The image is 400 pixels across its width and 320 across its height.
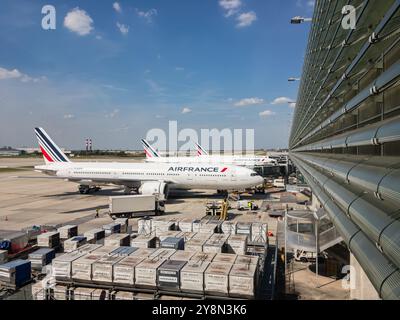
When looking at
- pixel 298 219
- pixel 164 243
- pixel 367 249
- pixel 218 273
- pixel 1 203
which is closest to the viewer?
pixel 367 249

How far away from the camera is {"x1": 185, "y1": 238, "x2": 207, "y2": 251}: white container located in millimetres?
16922

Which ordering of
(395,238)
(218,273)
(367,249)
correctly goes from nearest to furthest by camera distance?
(395,238) < (367,249) < (218,273)

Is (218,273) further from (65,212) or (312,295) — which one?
(65,212)

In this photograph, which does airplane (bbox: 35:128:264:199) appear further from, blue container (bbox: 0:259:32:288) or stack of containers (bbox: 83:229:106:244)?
blue container (bbox: 0:259:32:288)

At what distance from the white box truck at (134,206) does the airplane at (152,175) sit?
547cm

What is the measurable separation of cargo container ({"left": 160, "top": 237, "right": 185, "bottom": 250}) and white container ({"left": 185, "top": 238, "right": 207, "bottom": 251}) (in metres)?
0.39

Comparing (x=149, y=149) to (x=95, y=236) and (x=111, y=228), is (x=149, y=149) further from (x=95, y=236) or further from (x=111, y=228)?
(x=95, y=236)

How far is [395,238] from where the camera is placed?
3.83 metres

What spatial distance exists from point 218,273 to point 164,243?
5.64 meters

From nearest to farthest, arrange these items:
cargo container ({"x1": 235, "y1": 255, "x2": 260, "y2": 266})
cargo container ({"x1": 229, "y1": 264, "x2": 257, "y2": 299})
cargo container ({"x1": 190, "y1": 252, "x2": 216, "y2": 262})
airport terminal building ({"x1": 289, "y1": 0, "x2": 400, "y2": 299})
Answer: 1. airport terminal building ({"x1": 289, "y1": 0, "x2": 400, "y2": 299})
2. cargo container ({"x1": 229, "y1": 264, "x2": 257, "y2": 299})
3. cargo container ({"x1": 235, "y1": 255, "x2": 260, "y2": 266})
4. cargo container ({"x1": 190, "y1": 252, "x2": 216, "y2": 262})

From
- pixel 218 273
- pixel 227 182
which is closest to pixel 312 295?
pixel 218 273

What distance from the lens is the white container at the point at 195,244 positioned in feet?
55.5

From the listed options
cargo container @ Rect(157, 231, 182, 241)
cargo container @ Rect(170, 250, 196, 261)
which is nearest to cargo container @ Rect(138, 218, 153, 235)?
cargo container @ Rect(157, 231, 182, 241)
